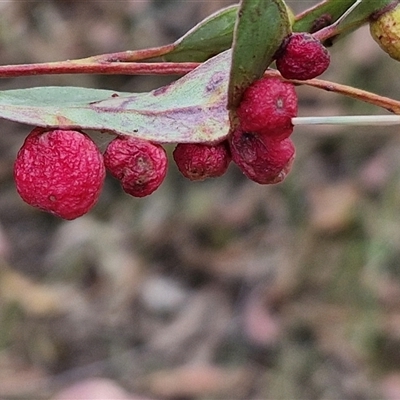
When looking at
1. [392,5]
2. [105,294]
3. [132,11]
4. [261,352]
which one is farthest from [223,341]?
[392,5]

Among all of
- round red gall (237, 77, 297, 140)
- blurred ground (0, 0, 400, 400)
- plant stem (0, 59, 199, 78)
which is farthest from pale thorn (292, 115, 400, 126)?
blurred ground (0, 0, 400, 400)

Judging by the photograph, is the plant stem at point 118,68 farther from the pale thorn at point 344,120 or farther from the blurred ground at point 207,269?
the blurred ground at point 207,269

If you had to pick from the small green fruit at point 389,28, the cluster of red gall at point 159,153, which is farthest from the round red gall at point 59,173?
the small green fruit at point 389,28

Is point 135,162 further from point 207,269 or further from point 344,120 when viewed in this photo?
point 207,269

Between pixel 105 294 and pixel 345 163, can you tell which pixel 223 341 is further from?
pixel 345 163

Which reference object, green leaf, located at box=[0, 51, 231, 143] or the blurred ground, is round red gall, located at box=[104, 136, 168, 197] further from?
the blurred ground

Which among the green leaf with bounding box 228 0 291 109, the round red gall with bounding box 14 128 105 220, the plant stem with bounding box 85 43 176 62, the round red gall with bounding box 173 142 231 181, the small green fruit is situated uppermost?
the small green fruit

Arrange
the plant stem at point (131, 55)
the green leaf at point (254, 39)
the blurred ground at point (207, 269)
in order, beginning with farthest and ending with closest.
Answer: the blurred ground at point (207, 269) → the plant stem at point (131, 55) → the green leaf at point (254, 39)
